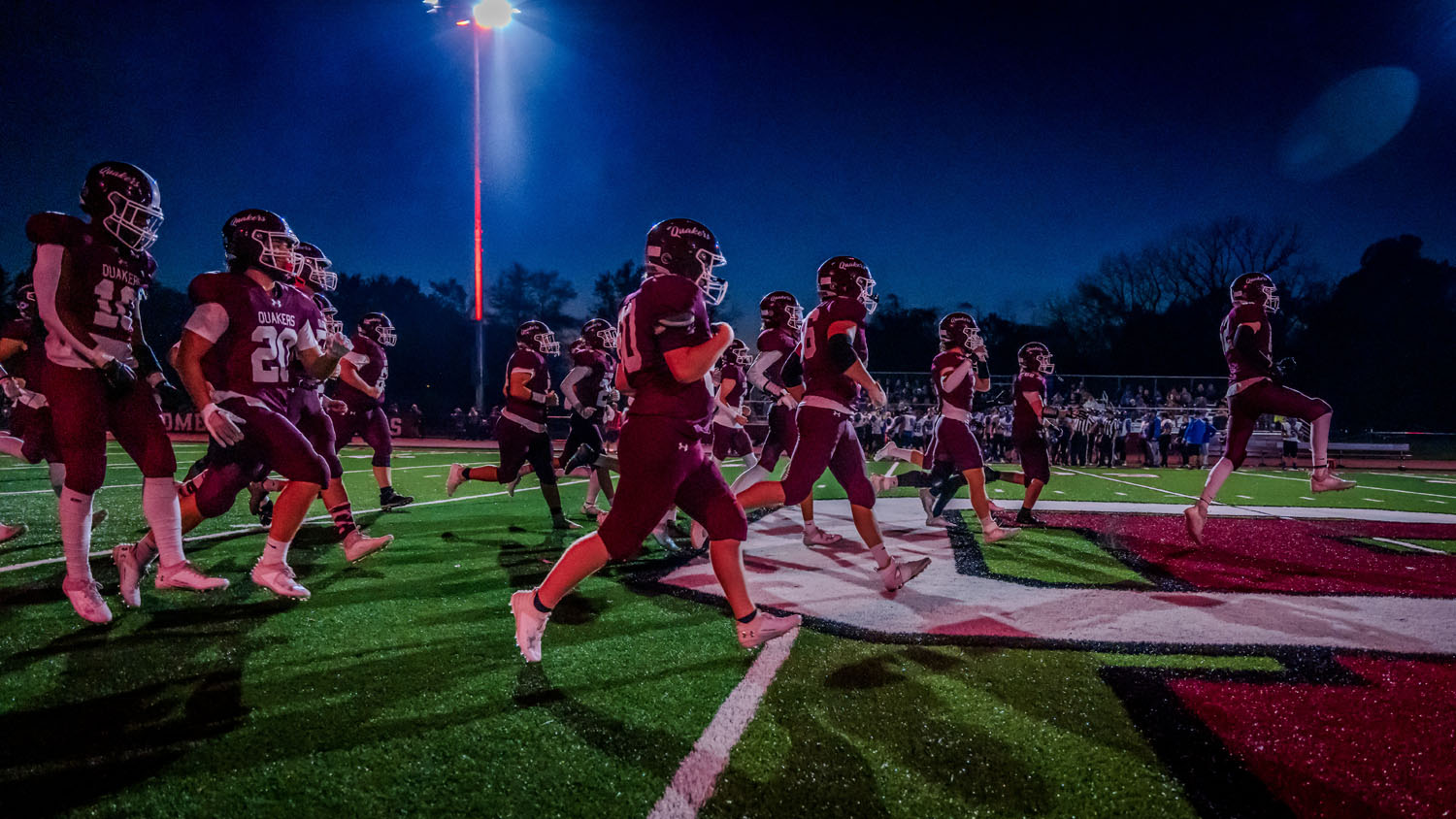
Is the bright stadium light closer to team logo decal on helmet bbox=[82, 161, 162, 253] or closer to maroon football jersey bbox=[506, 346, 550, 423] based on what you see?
maroon football jersey bbox=[506, 346, 550, 423]

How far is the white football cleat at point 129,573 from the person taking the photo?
15.2 feet

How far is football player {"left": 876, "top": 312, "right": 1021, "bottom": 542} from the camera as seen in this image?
744 cm

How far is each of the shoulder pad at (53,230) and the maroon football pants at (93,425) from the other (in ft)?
2.42

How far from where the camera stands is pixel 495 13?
86.9 ft

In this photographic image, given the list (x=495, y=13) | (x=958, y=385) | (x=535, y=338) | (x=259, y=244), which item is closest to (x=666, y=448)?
(x=259, y=244)

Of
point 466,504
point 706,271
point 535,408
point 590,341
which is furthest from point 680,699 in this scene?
point 466,504

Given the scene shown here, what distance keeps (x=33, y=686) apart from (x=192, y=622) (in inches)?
41.9

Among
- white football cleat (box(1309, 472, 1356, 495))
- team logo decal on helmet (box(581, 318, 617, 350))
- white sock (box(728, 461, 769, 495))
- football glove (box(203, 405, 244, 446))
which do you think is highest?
team logo decal on helmet (box(581, 318, 617, 350))

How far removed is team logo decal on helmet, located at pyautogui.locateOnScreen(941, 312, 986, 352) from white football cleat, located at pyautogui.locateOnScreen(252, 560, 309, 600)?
21.6 ft

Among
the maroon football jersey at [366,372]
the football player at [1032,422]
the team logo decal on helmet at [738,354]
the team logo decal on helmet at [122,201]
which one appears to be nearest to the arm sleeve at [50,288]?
the team logo decal on helmet at [122,201]

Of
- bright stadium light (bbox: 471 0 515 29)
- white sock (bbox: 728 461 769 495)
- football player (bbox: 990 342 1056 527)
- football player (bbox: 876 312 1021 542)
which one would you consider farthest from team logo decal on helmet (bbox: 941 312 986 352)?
bright stadium light (bbox: 471 0 515 29)

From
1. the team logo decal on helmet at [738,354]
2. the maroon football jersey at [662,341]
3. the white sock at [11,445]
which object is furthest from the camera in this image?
the team logo decal on helmet at [738,354]

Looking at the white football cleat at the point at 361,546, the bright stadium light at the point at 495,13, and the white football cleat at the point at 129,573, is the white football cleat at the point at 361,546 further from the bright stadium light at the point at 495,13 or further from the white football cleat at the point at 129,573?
the bright stadium light at the point at 495,13

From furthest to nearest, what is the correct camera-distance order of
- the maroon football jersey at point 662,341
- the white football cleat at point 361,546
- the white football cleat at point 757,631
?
1. the white football cleat at point 361,546
2. the white football cleat at point 757,631
3. the maroon football jersey at point 662,341
